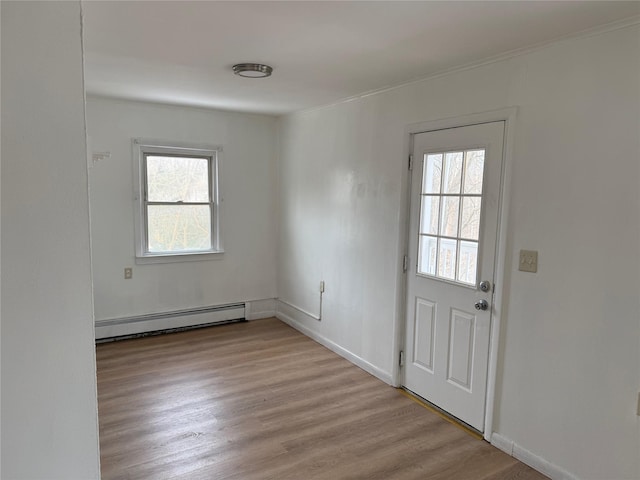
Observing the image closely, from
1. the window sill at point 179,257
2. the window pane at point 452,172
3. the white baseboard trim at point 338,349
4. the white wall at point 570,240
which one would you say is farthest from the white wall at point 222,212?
the window pane at point 452,172

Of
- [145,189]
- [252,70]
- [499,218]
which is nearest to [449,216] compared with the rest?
[499,218]

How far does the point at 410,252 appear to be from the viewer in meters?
3.22

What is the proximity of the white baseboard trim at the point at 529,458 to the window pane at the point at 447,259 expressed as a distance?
1.03 m

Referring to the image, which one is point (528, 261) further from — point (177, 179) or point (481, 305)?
point (177, 179)

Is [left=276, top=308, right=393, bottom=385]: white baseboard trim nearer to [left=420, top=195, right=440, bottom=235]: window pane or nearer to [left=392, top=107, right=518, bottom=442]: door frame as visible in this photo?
[left=392, top=107, right=518, bottom=442]: door frame

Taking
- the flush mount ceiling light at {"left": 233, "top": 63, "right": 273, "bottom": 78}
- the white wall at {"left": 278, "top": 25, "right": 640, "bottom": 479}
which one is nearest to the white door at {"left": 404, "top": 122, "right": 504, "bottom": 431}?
the white wall at {"left": 278, "top": 25, "right": 640, "bottom": 479}

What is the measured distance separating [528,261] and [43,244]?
7.54 feet

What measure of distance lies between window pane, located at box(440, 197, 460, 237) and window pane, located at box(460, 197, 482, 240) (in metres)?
0.05

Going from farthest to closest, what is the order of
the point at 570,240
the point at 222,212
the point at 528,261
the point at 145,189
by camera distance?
the point at 222,212 < the point at 145,189 < the point at 528,261 < the point at 570,240

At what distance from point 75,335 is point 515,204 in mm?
2263

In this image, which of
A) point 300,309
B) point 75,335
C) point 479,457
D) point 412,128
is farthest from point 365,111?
point 75,335

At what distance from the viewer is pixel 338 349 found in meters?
4.10

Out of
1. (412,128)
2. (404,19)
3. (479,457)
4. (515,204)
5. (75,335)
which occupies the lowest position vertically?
(479,457)

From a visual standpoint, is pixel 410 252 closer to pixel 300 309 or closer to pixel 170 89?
pixel 300 309
